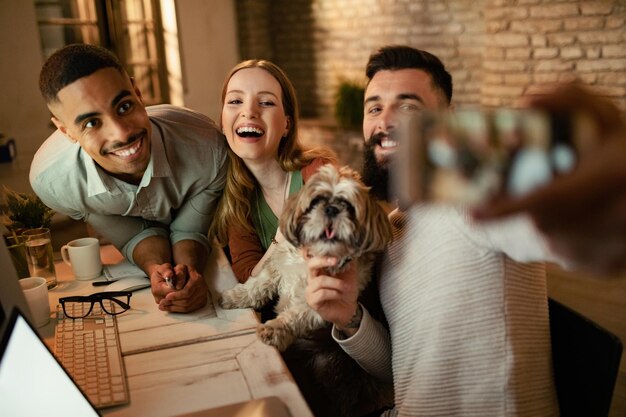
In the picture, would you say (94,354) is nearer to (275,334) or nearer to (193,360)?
(193,360)

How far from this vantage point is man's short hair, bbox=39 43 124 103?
1.48 meters

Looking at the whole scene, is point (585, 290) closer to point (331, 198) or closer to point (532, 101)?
point (331, 198)

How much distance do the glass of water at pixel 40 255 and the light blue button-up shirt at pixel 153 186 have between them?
174 mm

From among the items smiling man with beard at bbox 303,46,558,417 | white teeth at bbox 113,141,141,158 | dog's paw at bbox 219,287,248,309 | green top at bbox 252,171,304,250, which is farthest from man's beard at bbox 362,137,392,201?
white teeth at bbox 113,141,141,158

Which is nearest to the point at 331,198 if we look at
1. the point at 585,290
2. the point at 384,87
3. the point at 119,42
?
the point at 384,87

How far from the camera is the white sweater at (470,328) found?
1011 millimetres

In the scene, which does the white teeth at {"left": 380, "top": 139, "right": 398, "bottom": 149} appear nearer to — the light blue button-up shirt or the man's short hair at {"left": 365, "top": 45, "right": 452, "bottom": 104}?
the man's short hair at {"left": 365, "top": 45, "right": 452, "bottom": 104}

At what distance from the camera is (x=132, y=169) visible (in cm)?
164

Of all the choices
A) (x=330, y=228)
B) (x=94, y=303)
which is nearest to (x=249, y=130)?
(x=330, y=228)

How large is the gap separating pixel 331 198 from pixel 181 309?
0.54 m

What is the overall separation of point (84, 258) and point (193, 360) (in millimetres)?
686

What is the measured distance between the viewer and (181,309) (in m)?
1.42

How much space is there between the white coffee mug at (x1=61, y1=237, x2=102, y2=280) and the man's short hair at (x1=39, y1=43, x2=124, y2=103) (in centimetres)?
47

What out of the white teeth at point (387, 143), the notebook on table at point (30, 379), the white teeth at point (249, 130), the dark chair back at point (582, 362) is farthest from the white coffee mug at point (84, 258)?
the dark chair back at point (582, 362)
